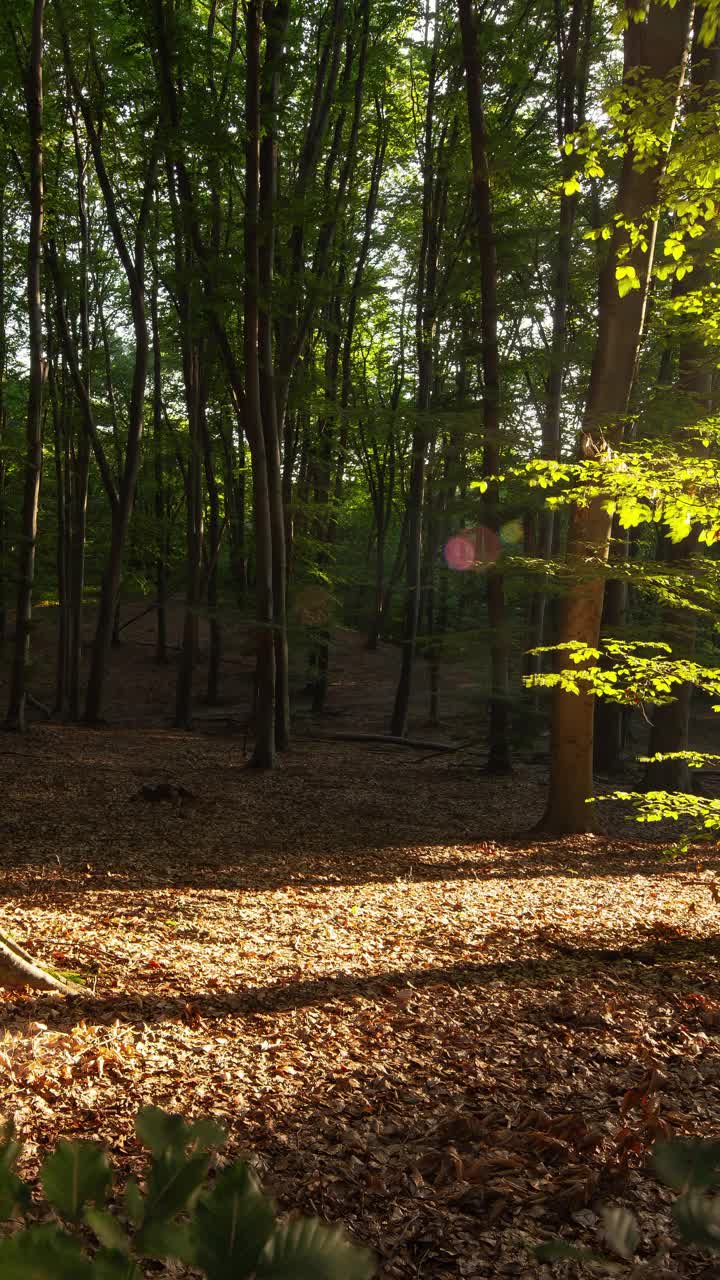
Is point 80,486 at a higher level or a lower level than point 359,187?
lower

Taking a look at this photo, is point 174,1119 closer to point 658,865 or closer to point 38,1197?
point 38,1197

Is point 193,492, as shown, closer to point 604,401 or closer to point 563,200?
point 563,200

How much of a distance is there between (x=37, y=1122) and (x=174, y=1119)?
271 cm

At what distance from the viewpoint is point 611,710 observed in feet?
48.2

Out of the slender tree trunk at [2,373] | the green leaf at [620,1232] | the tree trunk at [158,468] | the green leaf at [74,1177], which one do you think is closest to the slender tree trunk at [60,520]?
the slender tree trunk at [2,373]

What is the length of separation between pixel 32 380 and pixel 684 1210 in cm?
1456

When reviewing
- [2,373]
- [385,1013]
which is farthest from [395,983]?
[2,373]

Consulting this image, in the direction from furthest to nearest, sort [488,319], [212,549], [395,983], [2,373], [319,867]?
[2,373], [212,549], [488,319], [319,867], [395,983]

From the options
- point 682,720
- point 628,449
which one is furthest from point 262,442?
point 682,720

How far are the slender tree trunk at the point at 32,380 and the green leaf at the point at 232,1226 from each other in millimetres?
12986

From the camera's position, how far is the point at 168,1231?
572 millimetres

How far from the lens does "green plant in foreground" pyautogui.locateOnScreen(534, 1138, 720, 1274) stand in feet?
1.71

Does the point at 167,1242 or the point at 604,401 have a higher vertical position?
the point at 604,401

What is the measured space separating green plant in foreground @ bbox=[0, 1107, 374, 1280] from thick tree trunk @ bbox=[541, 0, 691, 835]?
7.42 meters
